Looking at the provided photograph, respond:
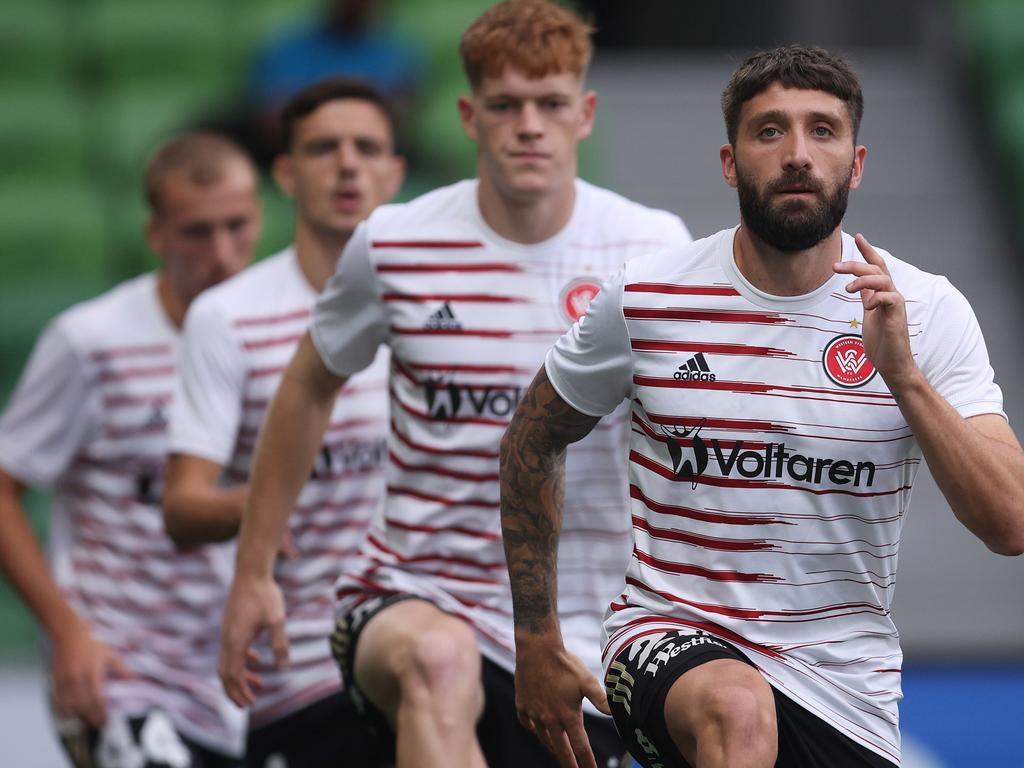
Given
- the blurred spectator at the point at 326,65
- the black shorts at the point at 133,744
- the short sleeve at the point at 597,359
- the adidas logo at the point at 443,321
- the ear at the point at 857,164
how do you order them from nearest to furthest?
the ear at the point at 857,164 < the short sleeve at the point at 597,359 < the adidas logo at the point at 443,321 < the black shorts at the point at 133,744 < the blurred spectator at the point at 326,65

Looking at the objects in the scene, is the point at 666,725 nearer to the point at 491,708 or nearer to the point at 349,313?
the point at 491,708

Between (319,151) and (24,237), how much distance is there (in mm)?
5053

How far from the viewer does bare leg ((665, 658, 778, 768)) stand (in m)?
3.43

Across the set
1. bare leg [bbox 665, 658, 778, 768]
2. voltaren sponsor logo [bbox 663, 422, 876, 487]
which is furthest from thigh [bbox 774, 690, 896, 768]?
voltaren sponsor logo [bbox 663, 422, 876, 487]

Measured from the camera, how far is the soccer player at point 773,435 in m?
3.63

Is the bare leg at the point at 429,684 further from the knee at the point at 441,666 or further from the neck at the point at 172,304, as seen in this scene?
the neck at the point at 172,304

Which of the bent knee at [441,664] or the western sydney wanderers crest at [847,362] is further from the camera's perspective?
the bent knee at [441,664]

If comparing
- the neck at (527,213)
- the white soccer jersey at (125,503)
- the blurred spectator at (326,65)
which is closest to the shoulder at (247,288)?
the white soccer jersey at (125,503)

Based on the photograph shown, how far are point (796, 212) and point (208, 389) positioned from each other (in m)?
2.15

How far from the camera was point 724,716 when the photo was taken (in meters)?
3.45

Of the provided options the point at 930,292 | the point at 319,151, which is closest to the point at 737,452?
the point at 930,292

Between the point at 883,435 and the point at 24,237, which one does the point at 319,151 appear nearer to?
the point at 883,435

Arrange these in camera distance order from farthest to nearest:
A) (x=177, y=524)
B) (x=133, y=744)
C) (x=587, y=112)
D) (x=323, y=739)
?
(x=133, y=744)
(x=323, y=739)
(x=177, y=524)
(x=587, y=112)

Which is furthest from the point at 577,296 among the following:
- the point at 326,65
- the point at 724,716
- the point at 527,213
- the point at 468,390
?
the point at 326,65
